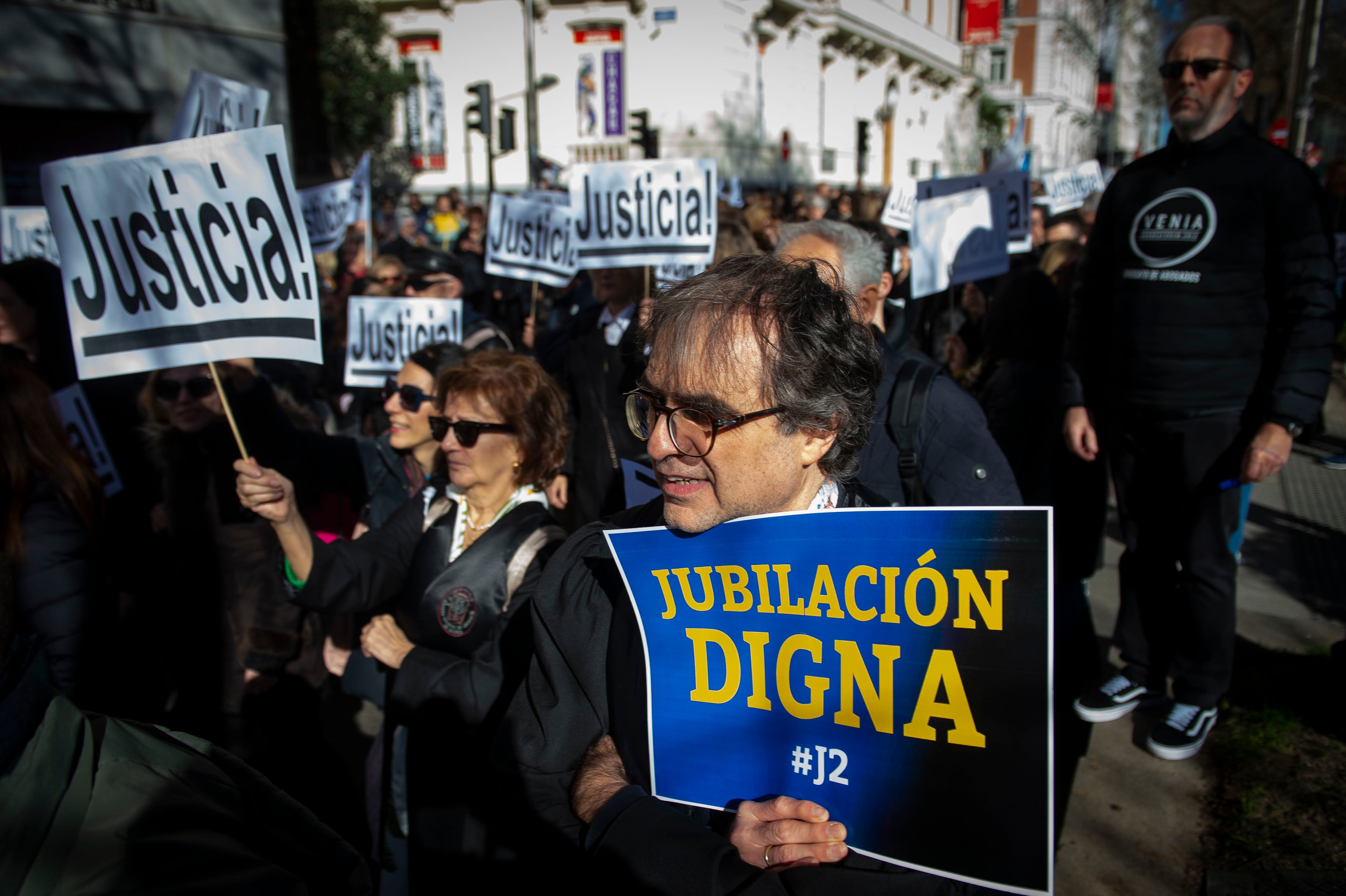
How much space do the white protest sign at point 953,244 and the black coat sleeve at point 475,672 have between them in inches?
135

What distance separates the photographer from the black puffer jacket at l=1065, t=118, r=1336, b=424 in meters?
2.71

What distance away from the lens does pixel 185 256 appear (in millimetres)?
2338

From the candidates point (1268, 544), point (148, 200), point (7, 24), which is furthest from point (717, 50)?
point (148, 200)

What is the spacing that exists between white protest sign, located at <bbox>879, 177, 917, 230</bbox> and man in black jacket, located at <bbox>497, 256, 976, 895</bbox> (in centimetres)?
593

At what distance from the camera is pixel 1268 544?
16.9ft

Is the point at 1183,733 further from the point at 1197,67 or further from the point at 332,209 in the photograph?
the point at 332,209

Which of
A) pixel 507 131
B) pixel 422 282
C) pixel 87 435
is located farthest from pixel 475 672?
pixel 507 131

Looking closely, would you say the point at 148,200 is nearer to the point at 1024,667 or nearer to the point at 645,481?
the point at 645,481

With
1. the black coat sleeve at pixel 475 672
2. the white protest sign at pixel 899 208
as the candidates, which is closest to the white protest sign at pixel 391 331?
the black coat sleeve at pixel 475 672

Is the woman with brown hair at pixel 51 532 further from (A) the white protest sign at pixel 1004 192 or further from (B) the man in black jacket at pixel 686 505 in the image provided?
(A) the white protest sign at pixel 1004 192

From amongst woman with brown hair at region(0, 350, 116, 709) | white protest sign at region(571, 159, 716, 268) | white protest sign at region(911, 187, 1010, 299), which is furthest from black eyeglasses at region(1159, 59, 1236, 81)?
woman with brown hair at region(0, 350, 116, 709)

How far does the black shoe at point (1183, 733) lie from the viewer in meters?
2.97

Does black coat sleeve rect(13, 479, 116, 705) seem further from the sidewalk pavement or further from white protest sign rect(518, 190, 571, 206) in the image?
white protest sign rect(518, 190, 571, 206)

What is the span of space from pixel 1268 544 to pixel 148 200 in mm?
5791
